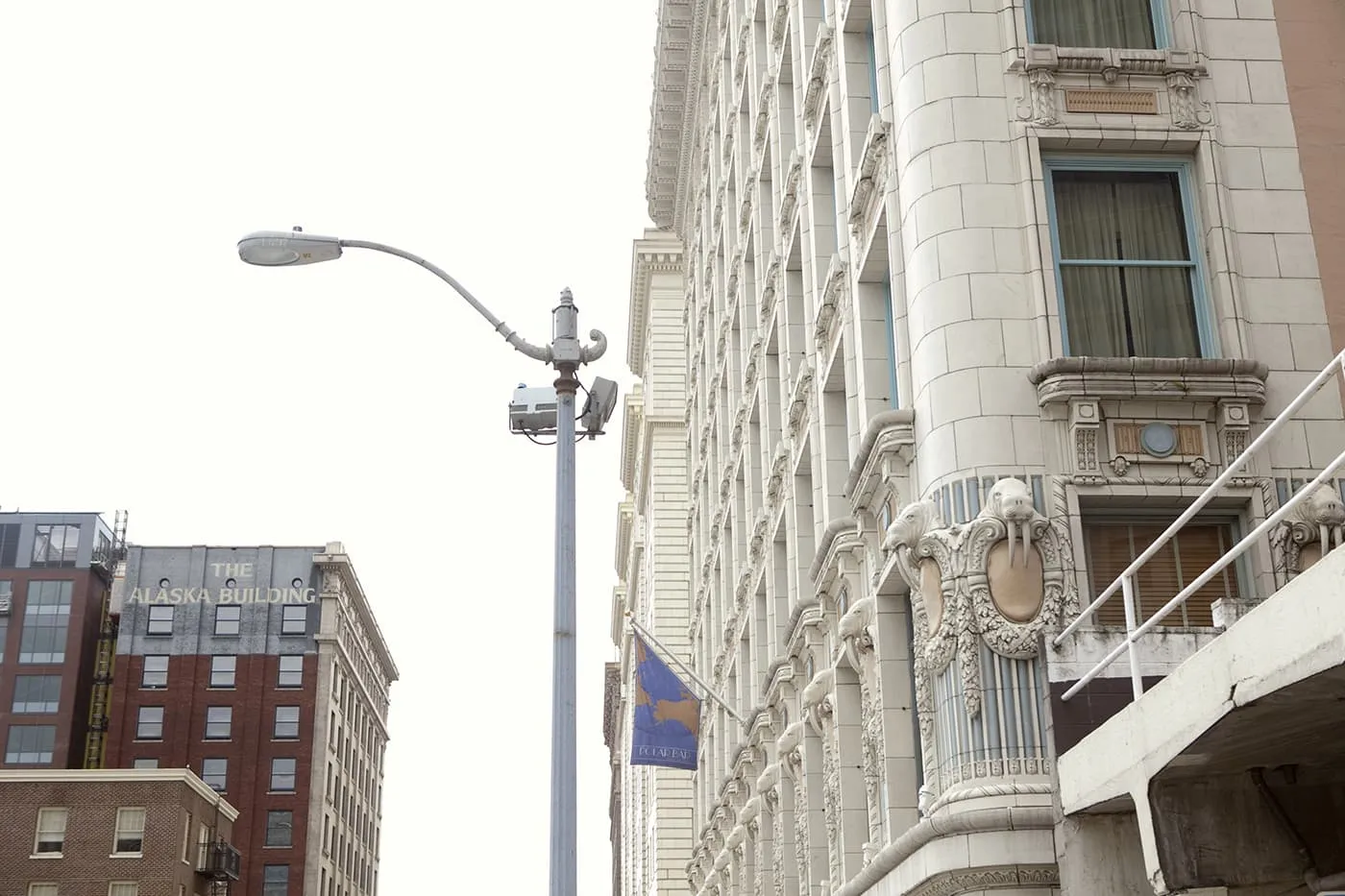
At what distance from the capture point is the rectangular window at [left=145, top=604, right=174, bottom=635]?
424ft

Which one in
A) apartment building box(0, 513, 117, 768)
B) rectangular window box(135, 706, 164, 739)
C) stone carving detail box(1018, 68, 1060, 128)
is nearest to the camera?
stone carving detail box(1018, 68, 1060, 128)

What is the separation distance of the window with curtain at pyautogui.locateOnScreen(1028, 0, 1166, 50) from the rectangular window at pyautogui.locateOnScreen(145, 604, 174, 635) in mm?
117794

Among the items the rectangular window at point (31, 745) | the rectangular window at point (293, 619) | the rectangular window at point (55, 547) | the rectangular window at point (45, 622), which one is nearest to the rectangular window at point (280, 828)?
the rectangular window at point (293, 619)

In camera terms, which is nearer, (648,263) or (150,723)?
(648,263)

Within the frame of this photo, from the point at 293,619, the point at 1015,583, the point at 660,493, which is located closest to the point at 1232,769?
the point at 1015,583

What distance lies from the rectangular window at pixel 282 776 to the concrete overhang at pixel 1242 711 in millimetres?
112897

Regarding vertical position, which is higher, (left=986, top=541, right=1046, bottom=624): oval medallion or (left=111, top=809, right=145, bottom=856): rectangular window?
(left=111, top=809, right=145, bottom=856): rectangular window

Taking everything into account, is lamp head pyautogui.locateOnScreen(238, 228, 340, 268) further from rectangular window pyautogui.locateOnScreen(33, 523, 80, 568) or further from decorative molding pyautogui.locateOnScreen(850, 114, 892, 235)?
rectangular window pyautogui.locateOnScreen(33, 523, 80, 568)

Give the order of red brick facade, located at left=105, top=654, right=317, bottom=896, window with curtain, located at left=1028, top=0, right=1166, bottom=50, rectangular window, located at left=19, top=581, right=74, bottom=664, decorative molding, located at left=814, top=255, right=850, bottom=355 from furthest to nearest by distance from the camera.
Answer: rectangular window, located at left=19, top=581, right=74, bottom=664 < red brick facade, located at left=105, top=654, right=317, bottom=896 < decorative molding, located at left=814, top=255, right=850, bottom=355 < window with curtain, located at left=1028, top=0, right=1166, bottom=50

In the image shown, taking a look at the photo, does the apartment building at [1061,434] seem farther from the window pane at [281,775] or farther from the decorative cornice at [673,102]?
the window pane at [281,775]

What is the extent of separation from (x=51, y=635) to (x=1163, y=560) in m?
122

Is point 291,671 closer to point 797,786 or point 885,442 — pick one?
point 797,786

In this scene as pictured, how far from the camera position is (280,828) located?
12094 centimetres

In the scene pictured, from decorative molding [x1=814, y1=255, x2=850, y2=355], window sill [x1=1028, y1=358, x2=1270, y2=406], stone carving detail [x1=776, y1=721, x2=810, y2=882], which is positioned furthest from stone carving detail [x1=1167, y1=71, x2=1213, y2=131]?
stone carving detail [x1=776, y1=721, x2=810, y2=882]
